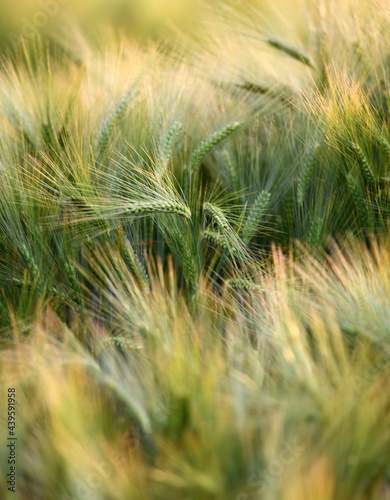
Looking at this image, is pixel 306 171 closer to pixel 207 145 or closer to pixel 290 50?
pixel 207 145

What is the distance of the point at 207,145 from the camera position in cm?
113

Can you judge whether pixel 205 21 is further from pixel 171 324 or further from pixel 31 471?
pixel 31 471

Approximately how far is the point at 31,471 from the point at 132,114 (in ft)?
2.35

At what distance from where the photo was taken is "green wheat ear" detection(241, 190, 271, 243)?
1047 mm

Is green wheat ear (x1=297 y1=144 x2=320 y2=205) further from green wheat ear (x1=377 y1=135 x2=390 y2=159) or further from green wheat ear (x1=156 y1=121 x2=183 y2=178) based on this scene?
green wheat ear (x1=156 y1=121 x2=183 y2=178)

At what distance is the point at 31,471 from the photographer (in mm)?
707

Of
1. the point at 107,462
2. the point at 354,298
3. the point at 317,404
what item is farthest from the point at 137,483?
the point at 354,298

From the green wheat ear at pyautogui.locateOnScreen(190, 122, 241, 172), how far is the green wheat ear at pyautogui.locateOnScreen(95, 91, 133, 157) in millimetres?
157

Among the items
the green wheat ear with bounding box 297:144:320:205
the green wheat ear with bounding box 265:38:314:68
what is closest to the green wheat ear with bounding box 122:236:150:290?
the green wheat ear with bounding box 297:144:320:205

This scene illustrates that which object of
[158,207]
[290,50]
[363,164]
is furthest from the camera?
[290,50]

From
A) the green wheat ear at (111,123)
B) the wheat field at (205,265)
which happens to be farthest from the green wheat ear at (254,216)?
the green wheat ear at (111,123)

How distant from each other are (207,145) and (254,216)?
0.17 m

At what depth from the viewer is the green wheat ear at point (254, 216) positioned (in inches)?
41.2

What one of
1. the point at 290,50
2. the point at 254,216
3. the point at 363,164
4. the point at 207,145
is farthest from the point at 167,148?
the point at 290,50
